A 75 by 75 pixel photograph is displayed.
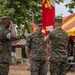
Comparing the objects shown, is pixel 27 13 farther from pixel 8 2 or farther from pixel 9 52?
pixel 9 52

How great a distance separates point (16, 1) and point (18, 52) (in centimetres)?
539

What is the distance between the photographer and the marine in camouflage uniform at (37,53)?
344 inches

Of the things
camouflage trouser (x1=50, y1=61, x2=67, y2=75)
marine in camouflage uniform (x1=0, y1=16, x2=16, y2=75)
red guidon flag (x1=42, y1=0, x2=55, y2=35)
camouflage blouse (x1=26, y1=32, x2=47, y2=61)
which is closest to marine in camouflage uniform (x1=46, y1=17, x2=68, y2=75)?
camouflage trouser (x1=50, y1=61, x2=67, y2=75)

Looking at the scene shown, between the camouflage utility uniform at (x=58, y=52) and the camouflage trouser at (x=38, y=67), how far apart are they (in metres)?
0.21

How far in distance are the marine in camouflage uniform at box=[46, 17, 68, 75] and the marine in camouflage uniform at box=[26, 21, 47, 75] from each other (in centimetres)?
19

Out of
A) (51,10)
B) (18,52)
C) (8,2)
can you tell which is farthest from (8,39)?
(18,52)

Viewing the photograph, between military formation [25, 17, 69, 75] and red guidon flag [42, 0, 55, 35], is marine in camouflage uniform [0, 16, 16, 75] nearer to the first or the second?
military formation [25, 17, 69, 75]

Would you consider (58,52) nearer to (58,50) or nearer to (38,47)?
(58,50)

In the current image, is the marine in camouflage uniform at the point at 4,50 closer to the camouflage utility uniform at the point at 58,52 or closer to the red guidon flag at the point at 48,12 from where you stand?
the camouflage utility uniform at the point at 58,52

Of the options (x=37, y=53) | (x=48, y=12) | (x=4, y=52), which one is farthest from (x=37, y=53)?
(x=48, y=12)

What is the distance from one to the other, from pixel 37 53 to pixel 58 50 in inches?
19.3

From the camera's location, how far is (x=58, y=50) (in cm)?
863

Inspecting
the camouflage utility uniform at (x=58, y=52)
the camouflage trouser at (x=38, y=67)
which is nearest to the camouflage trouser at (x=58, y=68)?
the camouflage utility uniform at (x=58, y=52)

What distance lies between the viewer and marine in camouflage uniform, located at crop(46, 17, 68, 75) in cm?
863
